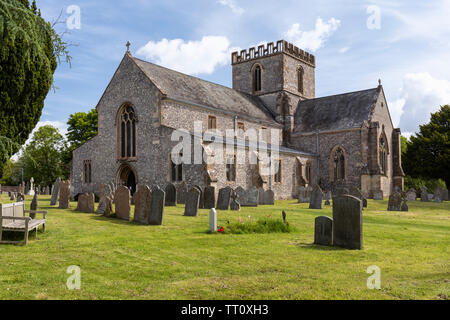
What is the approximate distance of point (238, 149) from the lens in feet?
82.0

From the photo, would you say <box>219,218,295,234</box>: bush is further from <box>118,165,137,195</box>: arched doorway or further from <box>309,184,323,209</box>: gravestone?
<box>118,165,137,195</box>: arched doorway

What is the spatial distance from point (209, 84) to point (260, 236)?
23.0m

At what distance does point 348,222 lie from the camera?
28.0 ft

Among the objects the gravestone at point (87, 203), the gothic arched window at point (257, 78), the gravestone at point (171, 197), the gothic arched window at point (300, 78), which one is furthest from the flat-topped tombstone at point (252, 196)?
the gothic arched window at point (300, 78)

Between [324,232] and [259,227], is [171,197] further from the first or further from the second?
[324,232]

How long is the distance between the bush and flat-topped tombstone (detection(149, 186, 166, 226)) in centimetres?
225

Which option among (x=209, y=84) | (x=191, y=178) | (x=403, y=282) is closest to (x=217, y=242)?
(x=403, y=282)

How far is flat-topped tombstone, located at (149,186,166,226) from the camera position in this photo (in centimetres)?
1191

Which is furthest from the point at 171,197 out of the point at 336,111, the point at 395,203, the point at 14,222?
the point at 336,111

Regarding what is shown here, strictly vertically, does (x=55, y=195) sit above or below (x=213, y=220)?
above

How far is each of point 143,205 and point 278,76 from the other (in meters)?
28.9

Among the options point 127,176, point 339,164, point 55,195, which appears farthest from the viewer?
point 339,164

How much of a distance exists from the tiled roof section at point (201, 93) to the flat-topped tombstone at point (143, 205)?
501 inches

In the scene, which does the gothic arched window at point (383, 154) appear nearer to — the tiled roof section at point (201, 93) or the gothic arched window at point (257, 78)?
the tiled roof section at point (201, 93)
